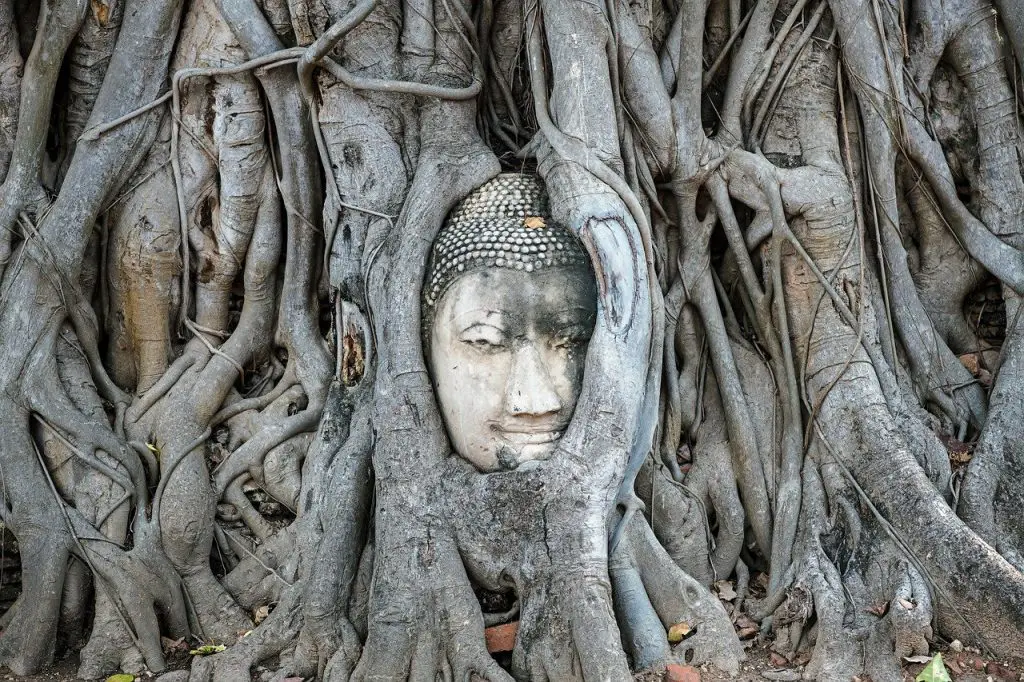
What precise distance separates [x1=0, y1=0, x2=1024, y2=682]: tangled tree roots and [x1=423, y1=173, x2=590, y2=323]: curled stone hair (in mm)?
63

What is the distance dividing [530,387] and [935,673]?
1.52 m

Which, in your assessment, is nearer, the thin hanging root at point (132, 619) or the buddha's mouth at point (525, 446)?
the buddha's mouth at point (525, 446)

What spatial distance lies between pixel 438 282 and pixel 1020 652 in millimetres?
2231

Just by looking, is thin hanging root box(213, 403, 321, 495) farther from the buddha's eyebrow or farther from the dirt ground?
the buddha's eyebrow

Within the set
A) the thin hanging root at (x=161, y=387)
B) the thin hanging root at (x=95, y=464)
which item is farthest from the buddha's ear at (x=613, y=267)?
the thin hanging root at (x=95, y=464)

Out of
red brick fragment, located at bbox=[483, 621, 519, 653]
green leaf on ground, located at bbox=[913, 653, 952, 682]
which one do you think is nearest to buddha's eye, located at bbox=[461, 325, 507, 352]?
red brick fragment, located at bbox=[483, 621, 519, 653]

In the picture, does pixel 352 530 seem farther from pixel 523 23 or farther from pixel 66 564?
pixel 523 23

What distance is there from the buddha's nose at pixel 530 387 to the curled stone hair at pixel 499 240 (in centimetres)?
30

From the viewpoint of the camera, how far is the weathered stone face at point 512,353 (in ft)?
11.0

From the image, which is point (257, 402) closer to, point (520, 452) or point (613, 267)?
point (520, 452)

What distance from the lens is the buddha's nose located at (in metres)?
3.29

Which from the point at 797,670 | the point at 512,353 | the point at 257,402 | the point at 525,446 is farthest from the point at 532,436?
the point at 257,402

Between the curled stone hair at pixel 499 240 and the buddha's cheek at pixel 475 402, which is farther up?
the curled stone hair at pixel 499 240

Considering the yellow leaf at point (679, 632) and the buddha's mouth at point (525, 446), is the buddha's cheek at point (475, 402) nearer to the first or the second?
the buddha's mouth at point (525, 446)
